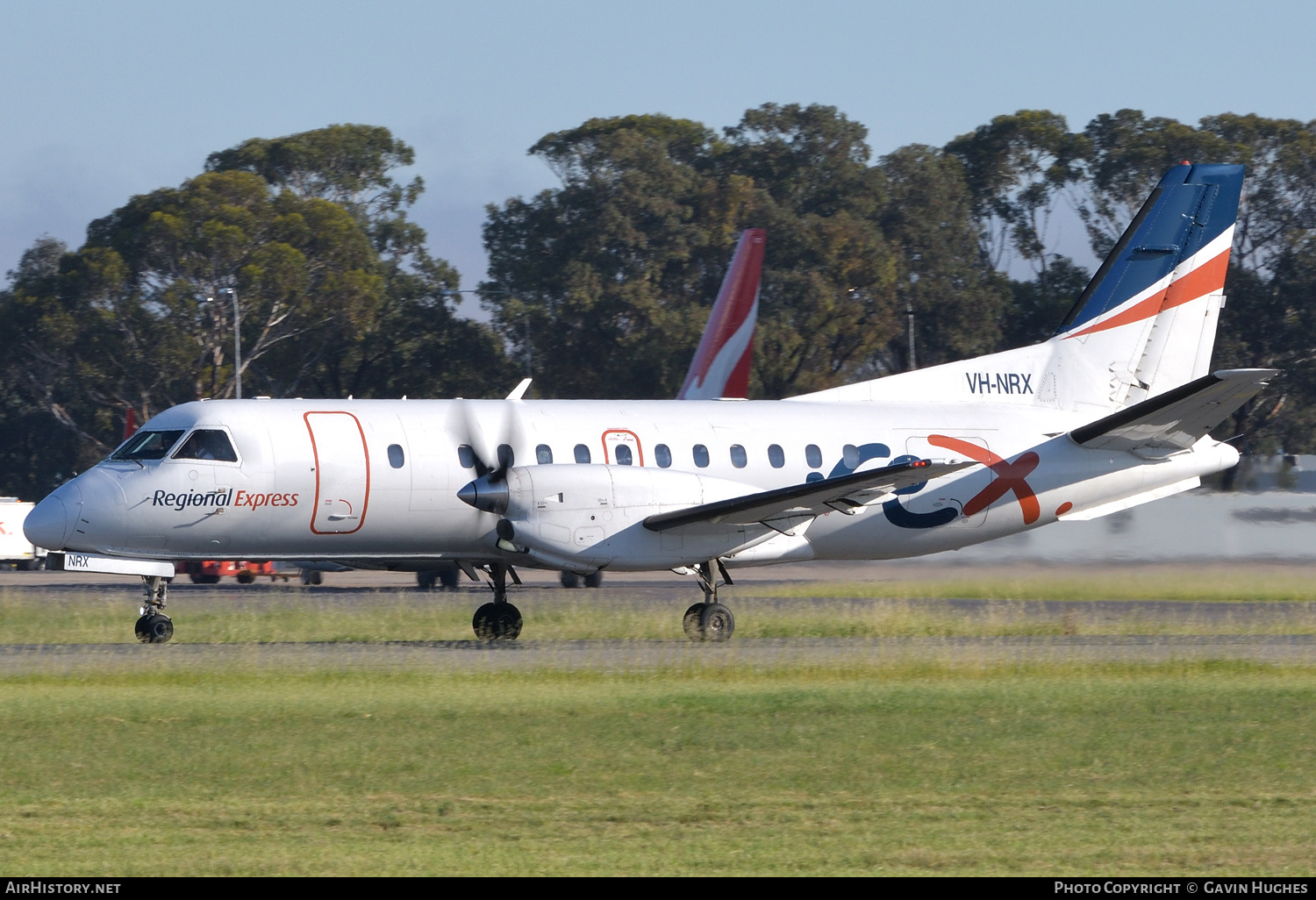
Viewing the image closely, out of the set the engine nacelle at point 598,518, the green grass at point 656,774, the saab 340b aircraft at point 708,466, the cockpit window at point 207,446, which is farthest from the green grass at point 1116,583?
the cockpit window at point 207,446

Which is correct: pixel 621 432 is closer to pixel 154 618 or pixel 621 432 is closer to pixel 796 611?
pixel 796 611

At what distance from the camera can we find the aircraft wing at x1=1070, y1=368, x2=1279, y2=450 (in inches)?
775

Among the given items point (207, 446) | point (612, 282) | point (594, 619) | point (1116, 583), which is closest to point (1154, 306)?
point (1116, 583)

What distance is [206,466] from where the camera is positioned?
18875 mm

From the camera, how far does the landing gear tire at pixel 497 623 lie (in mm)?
20312

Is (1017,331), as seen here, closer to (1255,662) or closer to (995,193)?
(995,193)

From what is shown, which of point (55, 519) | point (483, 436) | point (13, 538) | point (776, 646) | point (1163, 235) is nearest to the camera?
point (55, 519)

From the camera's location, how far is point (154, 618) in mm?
18641

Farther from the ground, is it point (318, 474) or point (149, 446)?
point (149, 446)

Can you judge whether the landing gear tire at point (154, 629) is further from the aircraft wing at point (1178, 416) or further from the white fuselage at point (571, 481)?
the aircraft wing at point (1178, 416)

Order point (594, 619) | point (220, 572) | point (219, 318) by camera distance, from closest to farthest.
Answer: point (594, 619) < point (220, 572) < point (219, 318)

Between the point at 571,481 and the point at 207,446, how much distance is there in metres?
4.57

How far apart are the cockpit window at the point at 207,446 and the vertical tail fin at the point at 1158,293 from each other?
42.3ft

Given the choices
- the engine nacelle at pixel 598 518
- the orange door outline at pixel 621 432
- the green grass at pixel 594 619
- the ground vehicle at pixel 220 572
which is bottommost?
the green grass at pixel 594 619
